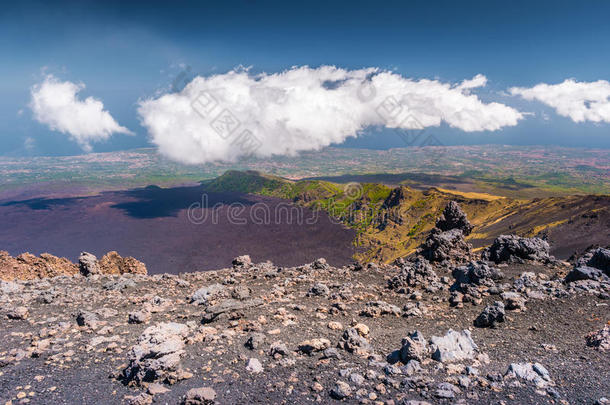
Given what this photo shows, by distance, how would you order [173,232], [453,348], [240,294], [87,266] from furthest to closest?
[173,232] → [87,266] → [240,294] → [453,348]

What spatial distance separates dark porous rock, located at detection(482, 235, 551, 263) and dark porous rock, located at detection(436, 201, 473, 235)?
824cm

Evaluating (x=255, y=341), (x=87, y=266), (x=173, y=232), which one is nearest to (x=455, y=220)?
(x=255, y=341)

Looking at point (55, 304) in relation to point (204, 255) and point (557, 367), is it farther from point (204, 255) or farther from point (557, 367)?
point (204, 255)

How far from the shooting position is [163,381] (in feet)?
21.7

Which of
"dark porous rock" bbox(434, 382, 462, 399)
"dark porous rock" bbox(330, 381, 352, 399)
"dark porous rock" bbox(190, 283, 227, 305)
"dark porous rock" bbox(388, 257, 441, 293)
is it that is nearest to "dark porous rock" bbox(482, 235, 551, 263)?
"dark porous rock" bbox(388, 257, 441, 293)

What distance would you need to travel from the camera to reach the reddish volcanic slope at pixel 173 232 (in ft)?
309

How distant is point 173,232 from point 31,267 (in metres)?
111

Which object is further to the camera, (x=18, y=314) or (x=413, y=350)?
(x=18, y=314)

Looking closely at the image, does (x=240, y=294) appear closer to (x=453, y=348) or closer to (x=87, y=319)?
(x=87, y=319)

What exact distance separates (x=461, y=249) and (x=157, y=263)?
288 ft

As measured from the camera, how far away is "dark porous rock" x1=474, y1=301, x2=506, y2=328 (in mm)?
9188

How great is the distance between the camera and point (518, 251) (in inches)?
648

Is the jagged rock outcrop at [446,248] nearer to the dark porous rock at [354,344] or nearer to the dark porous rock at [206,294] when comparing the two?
the dark porous rock at [354,344]

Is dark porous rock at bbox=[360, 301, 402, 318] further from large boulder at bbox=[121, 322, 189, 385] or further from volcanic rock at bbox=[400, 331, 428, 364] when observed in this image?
large boulder at bbox=[121, 322, 189, 385]
